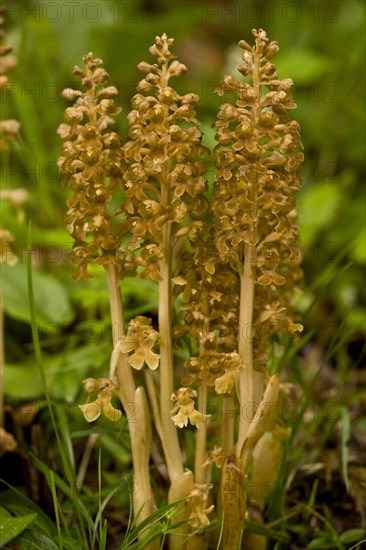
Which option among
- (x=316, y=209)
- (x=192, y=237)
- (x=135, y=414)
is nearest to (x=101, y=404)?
(x=135, y=414)

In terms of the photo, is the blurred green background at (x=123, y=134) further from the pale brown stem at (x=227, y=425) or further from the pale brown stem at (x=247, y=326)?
the pale brown stem at (x=247, y=326)

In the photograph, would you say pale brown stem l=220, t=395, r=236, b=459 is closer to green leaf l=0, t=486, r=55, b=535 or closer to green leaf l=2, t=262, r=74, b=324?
green leaf l=0, t=486, r=55, b=535

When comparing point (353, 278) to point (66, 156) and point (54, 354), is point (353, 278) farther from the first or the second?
point (66, 156)

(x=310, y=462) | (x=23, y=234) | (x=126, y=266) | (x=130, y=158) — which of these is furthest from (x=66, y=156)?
(x=23, y=234)

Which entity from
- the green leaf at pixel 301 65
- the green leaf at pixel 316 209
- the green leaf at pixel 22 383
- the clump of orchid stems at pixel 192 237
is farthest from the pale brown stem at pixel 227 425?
the green leaf at pixel 301 65

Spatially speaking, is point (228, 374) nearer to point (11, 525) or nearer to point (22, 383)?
point (11, 525)

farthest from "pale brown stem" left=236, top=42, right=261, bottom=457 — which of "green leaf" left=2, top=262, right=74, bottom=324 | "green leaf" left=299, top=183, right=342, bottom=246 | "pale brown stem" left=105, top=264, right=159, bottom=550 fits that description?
"green leaf" left=299, top=183, right=342, bottom=246
